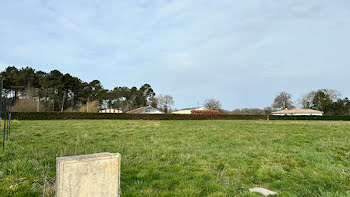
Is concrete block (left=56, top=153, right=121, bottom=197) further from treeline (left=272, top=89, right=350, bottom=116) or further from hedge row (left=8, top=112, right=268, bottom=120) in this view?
treeline (left=272, top=89, right=350, bottom=116)


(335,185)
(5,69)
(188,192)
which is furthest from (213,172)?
(5,69)

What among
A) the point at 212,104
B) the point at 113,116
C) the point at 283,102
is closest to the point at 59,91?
the point at 113,116

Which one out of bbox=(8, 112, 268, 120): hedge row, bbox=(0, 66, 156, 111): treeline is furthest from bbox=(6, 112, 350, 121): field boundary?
bbox=(0, 66, 156, 111): treeline

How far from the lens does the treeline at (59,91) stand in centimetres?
3936

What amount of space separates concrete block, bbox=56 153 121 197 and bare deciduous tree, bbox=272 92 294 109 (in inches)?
2806

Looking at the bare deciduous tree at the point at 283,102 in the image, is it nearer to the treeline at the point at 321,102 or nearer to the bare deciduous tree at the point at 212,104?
the treeline at the point at 321,102

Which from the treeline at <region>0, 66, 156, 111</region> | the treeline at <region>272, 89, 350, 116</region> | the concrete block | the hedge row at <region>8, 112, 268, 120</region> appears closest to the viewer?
the concrete block

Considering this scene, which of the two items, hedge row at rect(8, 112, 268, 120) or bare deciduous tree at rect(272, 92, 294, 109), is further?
bare deciduous tree at rect(272, 92, 294, 109)

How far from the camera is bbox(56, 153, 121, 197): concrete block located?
5.83ft

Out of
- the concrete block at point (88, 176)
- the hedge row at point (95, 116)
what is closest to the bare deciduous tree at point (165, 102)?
the hedge row at point (95, 116)

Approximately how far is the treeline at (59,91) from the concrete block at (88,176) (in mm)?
35866

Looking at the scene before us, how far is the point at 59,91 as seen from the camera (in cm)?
4475

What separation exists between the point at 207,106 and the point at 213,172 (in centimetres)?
6729

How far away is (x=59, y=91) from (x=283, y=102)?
62718mm
